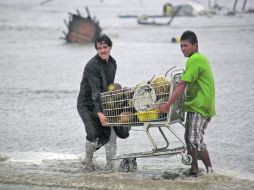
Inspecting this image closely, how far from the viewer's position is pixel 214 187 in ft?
21.3

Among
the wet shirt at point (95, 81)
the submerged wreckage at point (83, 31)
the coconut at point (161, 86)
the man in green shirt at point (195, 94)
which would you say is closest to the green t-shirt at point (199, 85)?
the man in green shirt at point (195, 94)

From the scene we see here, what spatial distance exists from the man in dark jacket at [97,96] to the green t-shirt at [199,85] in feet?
3.18

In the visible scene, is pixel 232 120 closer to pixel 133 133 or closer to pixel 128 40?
pixel 133 133

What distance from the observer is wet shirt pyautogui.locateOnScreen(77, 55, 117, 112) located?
22.7 ft

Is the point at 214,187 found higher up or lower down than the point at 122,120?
lower down

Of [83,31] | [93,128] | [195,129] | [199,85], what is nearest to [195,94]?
[199,85]

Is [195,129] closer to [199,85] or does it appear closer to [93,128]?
[199,85]

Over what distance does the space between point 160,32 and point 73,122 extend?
26.1 m

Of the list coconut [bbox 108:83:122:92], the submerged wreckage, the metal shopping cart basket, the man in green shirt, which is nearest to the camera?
the man in green shirt

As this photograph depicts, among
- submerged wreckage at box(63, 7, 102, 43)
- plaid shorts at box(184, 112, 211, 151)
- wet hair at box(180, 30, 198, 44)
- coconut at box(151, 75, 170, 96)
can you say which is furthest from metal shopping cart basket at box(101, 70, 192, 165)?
submerged wreckage at box(63, 7, 102, 43)

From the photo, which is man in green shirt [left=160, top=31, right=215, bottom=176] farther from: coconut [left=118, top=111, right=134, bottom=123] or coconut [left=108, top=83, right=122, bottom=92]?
coconut [left=108, top=83, right=122, bottom=92]

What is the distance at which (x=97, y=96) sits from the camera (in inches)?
270

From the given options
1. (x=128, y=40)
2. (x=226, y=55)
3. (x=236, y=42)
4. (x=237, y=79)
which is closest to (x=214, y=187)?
(x=237, y=79)

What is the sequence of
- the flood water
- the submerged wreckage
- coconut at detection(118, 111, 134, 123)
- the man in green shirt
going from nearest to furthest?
the man in green shirt, coconut at detection(118, 111, 134, 123), the flood water, the submerged wreckage
